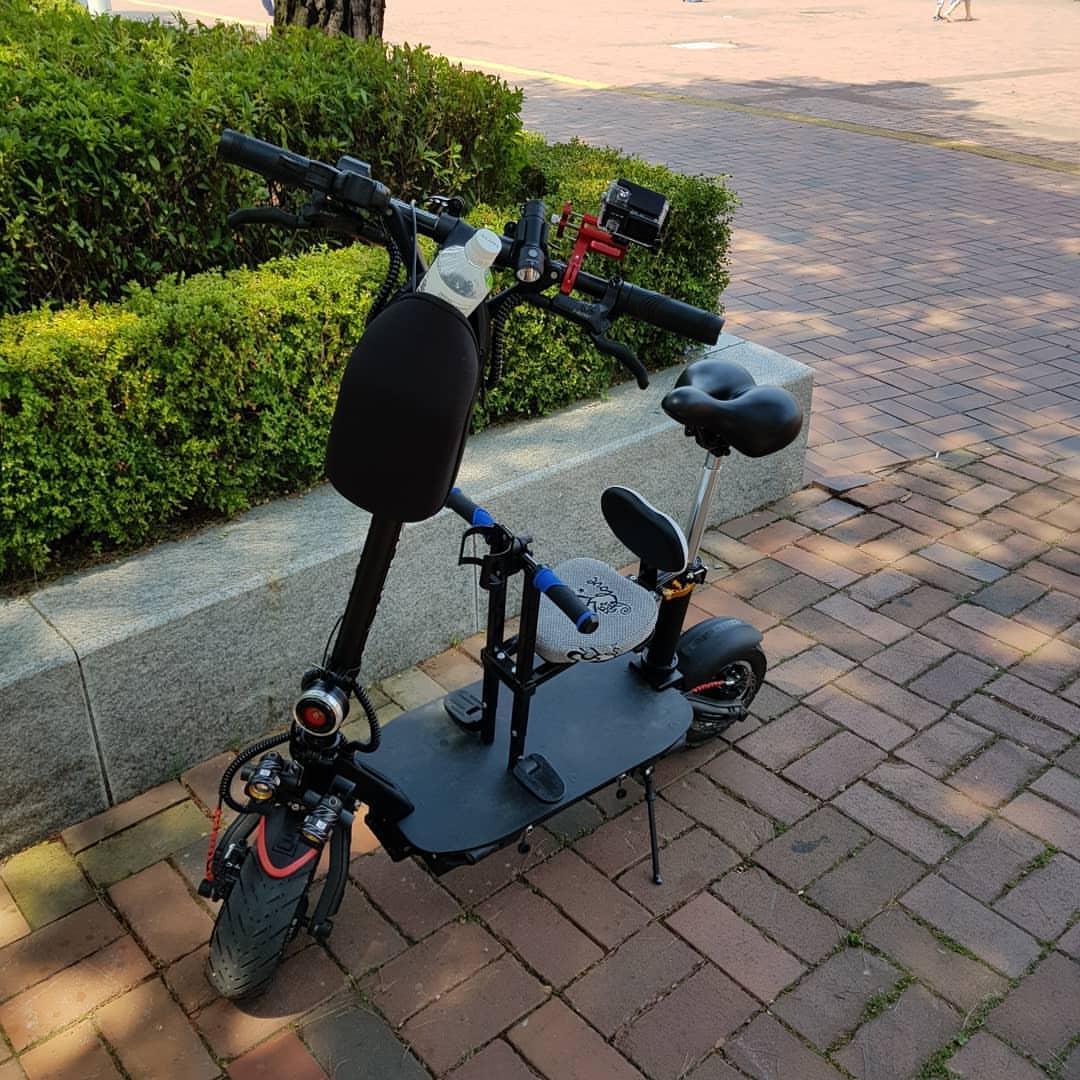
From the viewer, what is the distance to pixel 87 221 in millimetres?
3773

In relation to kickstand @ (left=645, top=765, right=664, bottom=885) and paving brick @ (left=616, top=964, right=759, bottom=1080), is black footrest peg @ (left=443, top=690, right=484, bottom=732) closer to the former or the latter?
kickstand @ (left=645, top=765, right=664, bottom=885)

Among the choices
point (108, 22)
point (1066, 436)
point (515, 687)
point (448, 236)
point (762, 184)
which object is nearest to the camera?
point (448, 236)

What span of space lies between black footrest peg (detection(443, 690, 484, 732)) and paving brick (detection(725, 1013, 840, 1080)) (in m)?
1.03

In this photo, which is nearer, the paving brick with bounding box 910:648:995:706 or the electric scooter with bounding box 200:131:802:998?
the electric scooter with bounding box 200:131:802:998

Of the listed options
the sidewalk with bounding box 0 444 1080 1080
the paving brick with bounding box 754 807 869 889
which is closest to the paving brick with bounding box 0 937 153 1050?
the sidewalk with bounding box 0 444 1080 1080

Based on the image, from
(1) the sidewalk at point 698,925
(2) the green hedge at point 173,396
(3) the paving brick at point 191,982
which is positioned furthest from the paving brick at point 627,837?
(2) the green hedge at point 173,396

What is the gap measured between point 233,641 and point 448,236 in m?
1.57

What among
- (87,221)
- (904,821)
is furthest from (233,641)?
(904,821)

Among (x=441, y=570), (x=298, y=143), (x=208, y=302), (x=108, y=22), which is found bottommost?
(x=441, y=570)

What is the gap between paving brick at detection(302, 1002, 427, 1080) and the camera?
2.52 metres

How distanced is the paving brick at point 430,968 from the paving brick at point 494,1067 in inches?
7.4

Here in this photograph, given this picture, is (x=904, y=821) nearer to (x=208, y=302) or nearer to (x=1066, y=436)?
(x=208, y=302)

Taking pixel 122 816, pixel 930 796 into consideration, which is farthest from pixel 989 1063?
pixel 122 816

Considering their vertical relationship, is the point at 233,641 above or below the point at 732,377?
below
